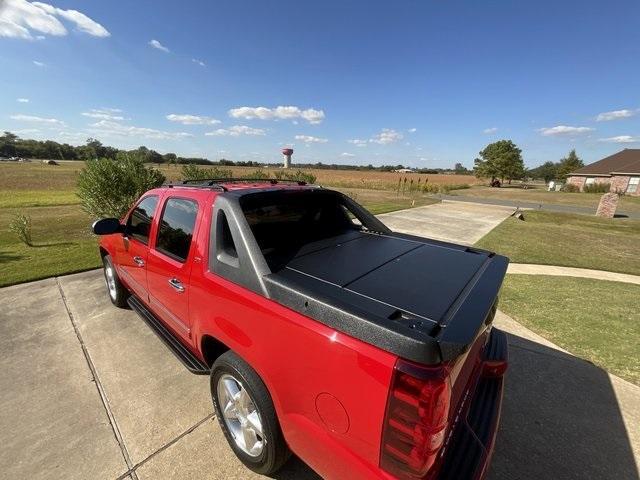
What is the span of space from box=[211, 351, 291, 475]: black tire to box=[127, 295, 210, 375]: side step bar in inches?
16.8

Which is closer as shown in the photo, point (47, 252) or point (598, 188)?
point (47, 252)

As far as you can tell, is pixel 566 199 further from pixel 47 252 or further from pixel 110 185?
pixel 47 252

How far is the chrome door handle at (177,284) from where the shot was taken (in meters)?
2.37

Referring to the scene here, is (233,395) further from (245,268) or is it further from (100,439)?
(100,439)

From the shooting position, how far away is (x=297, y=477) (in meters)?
2.04

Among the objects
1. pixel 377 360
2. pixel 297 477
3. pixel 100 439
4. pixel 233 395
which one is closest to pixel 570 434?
pixel 297 477

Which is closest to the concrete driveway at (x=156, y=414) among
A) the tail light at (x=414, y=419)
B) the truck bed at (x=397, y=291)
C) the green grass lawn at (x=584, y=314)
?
the green grass lawn at (x=584, y=314)

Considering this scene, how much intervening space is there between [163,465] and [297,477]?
2.98ft

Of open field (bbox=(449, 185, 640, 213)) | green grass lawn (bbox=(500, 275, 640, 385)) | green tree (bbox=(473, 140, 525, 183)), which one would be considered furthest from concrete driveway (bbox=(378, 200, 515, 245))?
green tree (bbox=(473, 140, 525, 183))

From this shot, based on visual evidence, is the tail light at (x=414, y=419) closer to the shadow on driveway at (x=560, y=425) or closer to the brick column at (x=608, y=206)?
the shadow on driveway at (x=560, y=425)

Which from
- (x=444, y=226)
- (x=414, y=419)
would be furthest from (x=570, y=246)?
(x=414, y=419)

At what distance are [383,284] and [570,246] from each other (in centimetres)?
1041

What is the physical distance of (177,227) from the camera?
2551 millimetres

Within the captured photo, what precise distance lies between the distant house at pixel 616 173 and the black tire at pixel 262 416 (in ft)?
168
